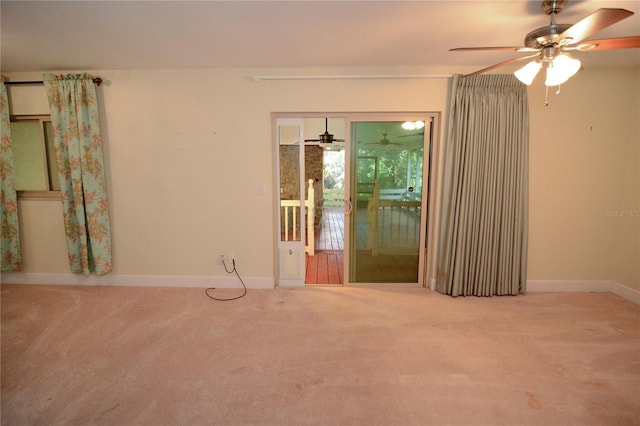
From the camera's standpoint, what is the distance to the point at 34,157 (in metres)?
3.27

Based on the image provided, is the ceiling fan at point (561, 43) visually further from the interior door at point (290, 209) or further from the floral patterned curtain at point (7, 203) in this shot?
the floral patterned curtain at point (7, 203)

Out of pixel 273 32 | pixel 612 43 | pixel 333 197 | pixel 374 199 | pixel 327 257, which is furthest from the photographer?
pixel 333 197

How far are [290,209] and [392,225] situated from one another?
3.98 feet

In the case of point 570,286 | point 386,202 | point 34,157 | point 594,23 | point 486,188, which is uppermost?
point 594,23

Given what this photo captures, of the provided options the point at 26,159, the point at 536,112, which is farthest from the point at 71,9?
the point at 536,112

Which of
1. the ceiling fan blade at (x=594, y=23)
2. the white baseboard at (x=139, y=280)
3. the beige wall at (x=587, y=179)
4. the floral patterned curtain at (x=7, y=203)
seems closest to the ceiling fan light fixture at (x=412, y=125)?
the beige wall at (x=587, y=179)

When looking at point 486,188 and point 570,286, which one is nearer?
point 486,188

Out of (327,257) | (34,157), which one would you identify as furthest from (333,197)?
(34,157)

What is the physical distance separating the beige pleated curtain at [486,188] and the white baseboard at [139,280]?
2083 millimetres

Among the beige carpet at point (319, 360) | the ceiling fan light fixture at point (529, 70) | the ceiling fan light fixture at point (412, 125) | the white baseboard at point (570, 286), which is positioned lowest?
the beige carpet at point (319, 360)

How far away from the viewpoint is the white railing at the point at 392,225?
321 centimetres

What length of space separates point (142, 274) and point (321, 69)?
9.88 ft

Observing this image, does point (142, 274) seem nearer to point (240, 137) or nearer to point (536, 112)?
point (240, 137)

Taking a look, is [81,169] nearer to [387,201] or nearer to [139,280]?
[139,280]
